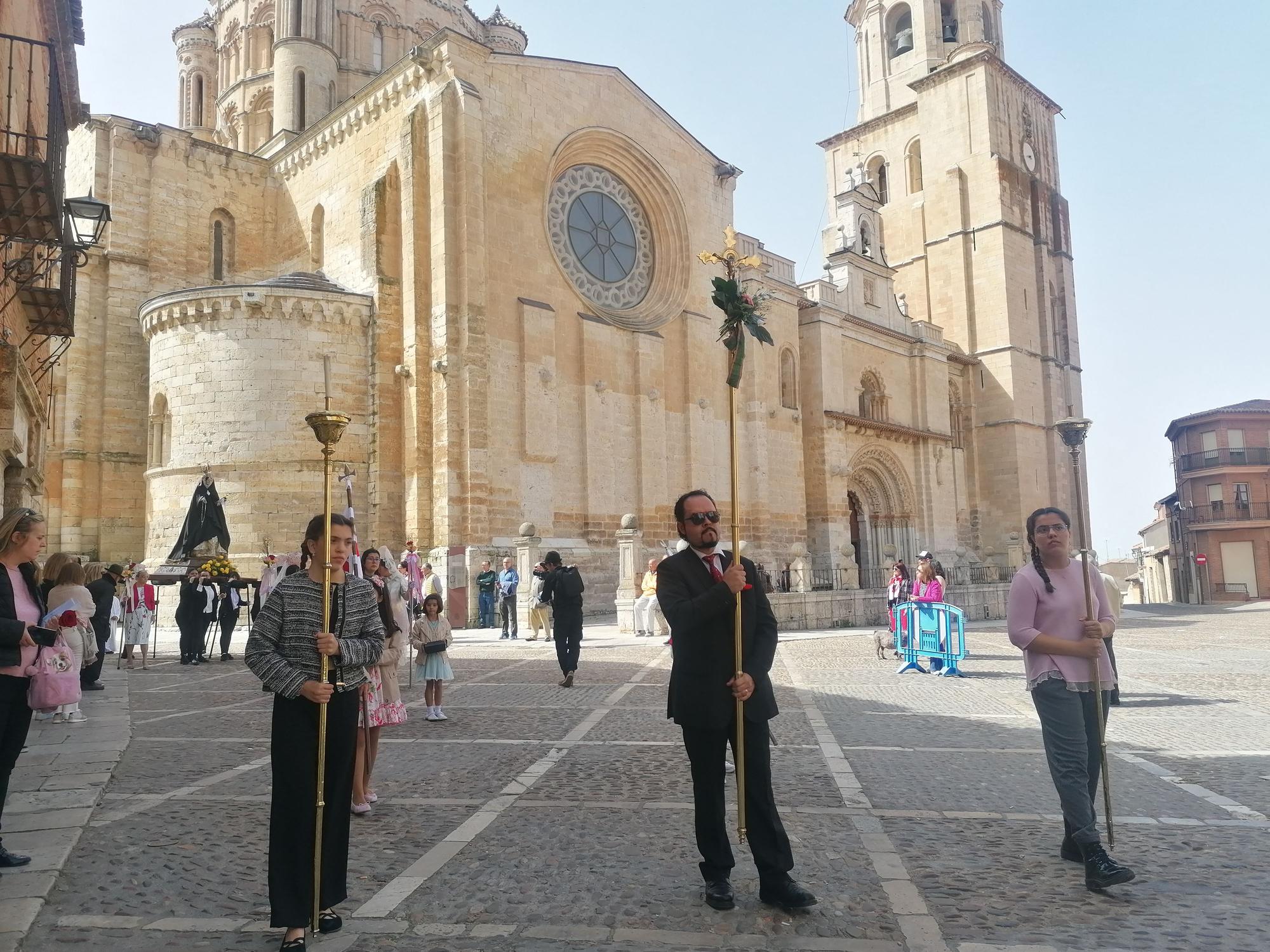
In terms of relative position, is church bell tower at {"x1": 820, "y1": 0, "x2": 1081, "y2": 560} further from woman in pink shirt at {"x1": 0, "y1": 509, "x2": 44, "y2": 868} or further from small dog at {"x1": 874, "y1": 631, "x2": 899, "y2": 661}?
woman in pink shirt at {"x1": 0, "y1": 509, "x2": 44, "y2": 868}

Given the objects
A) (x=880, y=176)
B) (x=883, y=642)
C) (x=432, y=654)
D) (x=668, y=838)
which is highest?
(x=880, y=176)

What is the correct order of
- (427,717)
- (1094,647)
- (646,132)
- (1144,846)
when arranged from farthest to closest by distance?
(646,132)
(427,717)
(1144,846)
(1094,647)

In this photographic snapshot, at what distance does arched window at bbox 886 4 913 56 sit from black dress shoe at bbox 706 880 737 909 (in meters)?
45.9

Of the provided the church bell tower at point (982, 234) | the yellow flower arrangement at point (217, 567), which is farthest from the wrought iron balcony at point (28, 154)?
the church bell tower at point (982, 234)

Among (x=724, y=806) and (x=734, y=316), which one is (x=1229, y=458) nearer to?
(x=734, y=316)

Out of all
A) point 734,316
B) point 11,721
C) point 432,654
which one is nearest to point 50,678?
point 11,721

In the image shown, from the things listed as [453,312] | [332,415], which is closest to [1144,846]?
[332,415]

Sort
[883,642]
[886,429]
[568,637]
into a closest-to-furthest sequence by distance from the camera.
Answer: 1. [568,637]
2. [883,642]
3. [886,429]

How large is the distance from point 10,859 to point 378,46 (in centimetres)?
3429

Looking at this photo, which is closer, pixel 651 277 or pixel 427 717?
pixel 427 717

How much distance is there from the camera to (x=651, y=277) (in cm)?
2822

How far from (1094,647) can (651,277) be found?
25.0 metres

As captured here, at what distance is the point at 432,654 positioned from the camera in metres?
8.67

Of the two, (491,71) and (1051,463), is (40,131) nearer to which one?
(491,71)
